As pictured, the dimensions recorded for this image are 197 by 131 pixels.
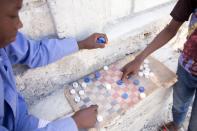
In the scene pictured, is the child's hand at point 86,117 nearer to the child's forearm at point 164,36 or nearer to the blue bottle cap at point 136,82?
the blue bottle cap at point 136,82

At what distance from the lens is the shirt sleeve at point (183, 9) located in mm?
1309

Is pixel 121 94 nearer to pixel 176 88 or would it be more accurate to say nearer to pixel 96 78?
pixel 96 78

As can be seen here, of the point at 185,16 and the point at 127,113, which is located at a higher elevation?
the point at 185,16

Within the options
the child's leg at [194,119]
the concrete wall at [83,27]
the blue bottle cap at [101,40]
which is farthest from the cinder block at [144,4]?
the child's leg at [194,119]

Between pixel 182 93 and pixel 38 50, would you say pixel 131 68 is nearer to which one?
pixel 182 93

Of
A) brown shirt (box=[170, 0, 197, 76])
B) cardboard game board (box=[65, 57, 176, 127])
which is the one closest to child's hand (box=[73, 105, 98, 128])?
cardboard game board (box=[65, 57, 176, 127])

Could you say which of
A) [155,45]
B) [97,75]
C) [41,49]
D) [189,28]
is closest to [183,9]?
[189,28]

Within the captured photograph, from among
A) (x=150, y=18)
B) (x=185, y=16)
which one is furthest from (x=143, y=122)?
(x=185, y=16)

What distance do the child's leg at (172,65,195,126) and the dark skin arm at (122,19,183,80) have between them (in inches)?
8.8

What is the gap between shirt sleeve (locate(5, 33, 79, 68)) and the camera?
1.21 m

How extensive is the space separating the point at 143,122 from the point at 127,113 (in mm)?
502

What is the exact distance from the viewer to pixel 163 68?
5.55 ft

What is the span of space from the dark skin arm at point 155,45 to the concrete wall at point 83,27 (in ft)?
0.57

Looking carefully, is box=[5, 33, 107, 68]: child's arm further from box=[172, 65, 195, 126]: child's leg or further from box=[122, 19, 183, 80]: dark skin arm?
box=[172, 65, 195, 126]: child's leg
